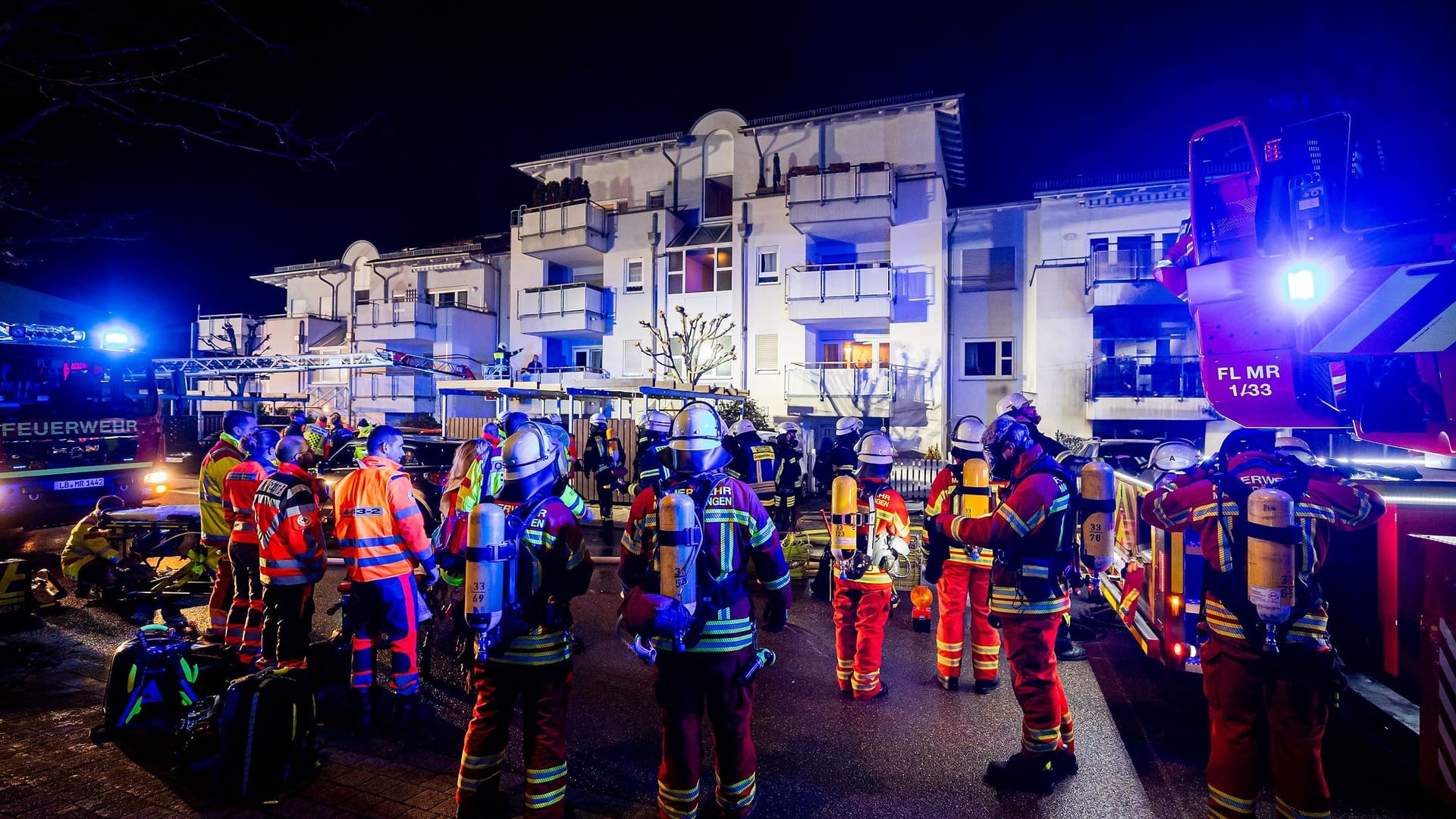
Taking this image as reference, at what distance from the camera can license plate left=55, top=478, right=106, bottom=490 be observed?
1005 centimetres

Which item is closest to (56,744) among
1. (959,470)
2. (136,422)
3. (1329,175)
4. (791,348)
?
(959,470)

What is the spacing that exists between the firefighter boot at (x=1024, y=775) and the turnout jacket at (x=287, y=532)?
16.8 feet

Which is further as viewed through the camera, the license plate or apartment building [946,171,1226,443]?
apartment building [946,171,1226,443]

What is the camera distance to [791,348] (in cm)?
2350

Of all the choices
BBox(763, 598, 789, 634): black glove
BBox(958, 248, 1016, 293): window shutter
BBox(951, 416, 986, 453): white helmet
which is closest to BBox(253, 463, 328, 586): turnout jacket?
BBox(763, 598, 789, 634): black glove

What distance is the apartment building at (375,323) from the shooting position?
93.4 feet

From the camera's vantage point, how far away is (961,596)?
551 centimetres

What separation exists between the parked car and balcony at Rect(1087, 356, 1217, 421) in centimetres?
1911

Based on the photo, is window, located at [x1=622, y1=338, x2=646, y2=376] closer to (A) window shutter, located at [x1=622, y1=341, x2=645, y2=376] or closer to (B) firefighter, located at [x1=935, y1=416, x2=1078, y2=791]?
(A) window shutter, located at [x1=622, y1=341, x2=645, y2=376]

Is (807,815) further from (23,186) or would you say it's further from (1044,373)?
(1044,373)

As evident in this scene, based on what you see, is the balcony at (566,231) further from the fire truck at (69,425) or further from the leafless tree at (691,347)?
the fire truck at (69,425)

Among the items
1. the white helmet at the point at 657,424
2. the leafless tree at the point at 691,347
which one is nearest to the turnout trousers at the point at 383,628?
the white helmet at the point at 657,424

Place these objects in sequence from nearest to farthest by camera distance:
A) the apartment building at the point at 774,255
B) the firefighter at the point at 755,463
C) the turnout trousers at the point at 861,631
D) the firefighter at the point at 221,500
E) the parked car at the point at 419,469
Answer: the turnout trousers at the point at 861,631 → the firefighter at the point at 221,500 → the parked car at the point at 419,469 → the firefighter at the point at 755,463 → the apartment building at the point at 774,255

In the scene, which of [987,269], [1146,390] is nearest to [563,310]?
[987,269]
